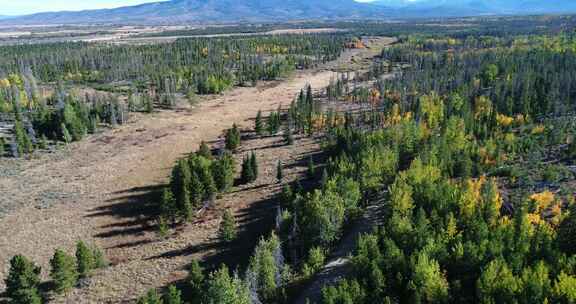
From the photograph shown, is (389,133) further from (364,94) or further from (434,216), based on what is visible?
(364,94)

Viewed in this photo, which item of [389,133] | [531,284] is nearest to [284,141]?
[389,133]

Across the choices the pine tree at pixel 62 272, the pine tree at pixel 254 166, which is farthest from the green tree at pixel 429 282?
the pine tree at pixel 254 166

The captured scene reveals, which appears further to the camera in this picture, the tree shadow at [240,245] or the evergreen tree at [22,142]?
the evergreen tree at [22,142]

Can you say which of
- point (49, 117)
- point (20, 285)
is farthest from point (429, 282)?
point (49, 117)

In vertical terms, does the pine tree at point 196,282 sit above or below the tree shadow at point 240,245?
above

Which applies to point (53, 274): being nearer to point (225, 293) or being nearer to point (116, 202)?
point (225, 293)

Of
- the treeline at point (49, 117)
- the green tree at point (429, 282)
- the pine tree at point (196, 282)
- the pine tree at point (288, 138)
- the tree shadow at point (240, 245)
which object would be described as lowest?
the tree shadow at point (240, 245)

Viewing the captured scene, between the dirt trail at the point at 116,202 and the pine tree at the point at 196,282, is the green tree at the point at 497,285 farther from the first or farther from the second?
the dirt trail at the point at 116,202
